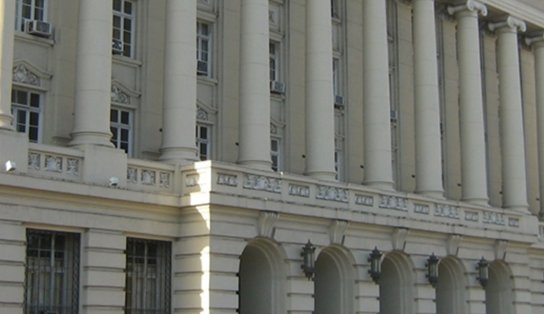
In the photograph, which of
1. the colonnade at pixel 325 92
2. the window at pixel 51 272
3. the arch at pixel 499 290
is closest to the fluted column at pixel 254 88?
the colonnade at pixel 325 92

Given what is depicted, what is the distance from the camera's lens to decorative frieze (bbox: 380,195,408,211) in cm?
3706

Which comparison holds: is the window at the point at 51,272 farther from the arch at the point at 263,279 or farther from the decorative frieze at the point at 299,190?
the decorative frieze at the point at 299,190

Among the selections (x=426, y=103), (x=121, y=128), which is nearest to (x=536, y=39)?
(x=426, y=103)

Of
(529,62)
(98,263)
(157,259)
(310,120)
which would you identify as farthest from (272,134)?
(529,62)

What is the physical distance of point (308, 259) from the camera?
3338 centimetres

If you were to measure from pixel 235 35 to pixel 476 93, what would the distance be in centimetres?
1213

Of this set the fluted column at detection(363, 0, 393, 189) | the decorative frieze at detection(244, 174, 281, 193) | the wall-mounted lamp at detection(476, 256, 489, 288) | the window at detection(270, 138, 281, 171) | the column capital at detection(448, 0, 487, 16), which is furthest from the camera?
the column capital at detection(448, 0, 487, 16)

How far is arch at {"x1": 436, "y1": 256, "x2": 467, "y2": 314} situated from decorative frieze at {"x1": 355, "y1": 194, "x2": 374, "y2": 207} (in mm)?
5477

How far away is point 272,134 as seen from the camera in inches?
1561

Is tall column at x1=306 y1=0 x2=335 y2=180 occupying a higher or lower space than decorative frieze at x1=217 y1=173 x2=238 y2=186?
higher

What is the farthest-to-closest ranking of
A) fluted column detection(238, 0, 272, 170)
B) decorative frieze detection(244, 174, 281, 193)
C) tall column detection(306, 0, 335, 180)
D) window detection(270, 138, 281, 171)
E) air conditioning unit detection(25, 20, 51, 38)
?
window detection(270, 138, 281, 171) → tall column detection(306, 0, 335, 180) → fluted column detection(238, 0, 272, 170) → decorative frieze detection(244, 174, 281, 193) → air conditioning unit detection(25, 20, 51, 38)

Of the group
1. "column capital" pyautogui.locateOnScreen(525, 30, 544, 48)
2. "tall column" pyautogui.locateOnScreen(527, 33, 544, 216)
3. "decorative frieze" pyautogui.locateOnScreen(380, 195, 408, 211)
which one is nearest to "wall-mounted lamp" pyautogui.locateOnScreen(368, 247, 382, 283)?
"decorative frieze" pyautogui.locateOnScreen(380, 195, 408, 211)

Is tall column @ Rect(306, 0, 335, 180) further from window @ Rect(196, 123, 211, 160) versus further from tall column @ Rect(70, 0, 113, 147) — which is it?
tall column @ Rect(70, 0, 113, 147)

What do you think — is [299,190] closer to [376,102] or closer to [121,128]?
[121,128]
